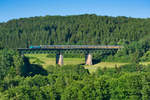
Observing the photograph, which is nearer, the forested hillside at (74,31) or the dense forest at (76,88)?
the dense forest at (76,88)

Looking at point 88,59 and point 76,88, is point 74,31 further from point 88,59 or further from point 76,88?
point 76,88

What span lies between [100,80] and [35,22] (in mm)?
118761

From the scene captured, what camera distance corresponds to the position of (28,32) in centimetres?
15100

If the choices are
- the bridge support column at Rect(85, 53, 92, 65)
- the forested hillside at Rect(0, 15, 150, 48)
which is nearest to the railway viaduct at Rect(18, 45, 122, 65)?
the bridge support column at Rect(85, 53, 92, 65)

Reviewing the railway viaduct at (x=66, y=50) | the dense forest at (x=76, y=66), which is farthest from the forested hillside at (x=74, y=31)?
the railway viaduct at (x=66, y=50)

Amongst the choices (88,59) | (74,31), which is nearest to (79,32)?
(74,31)

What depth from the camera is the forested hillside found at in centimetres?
14062

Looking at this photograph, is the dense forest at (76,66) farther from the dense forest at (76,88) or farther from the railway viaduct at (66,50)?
the railway viaduct at (66,50)

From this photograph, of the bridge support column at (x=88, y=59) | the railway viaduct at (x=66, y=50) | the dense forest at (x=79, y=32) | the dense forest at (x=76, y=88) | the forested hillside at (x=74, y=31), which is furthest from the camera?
the forested hillside at (x=74, y=31)

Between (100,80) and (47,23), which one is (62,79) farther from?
(47,23)

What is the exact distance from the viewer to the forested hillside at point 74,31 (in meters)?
141

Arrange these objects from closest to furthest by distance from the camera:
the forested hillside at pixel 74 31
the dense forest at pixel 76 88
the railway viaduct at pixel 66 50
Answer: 1. the dense forest at pixel 76 88
2. the railway viaduct at pixel 66 50
3. the forested hillside at pixel 74 31

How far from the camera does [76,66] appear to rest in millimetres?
79000

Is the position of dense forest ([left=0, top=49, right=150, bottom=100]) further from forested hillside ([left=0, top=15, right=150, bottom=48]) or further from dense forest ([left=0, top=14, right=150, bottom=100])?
forested hillside ([left=0, top=15, right=150, bottom=48])
